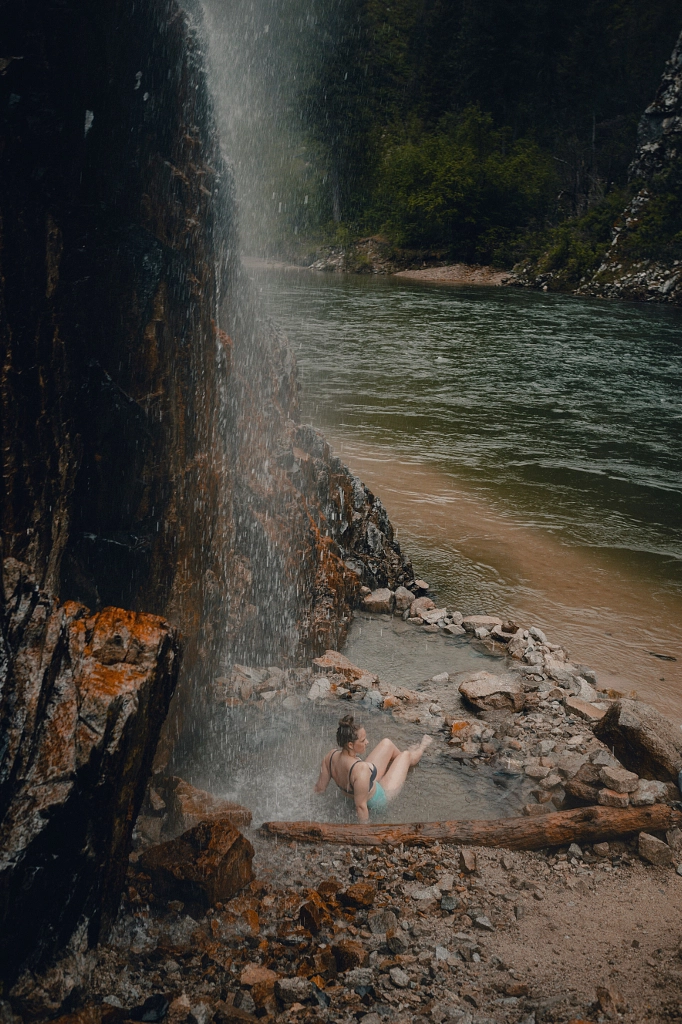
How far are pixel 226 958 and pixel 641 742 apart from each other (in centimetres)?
316

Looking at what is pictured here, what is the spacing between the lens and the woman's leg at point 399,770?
4984mm

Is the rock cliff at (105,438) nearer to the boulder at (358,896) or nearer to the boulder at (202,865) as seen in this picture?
the boulder at (202,865)

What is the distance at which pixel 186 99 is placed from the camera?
194 inches

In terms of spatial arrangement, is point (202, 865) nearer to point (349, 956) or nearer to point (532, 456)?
point (349, 956)

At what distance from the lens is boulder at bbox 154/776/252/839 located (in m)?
4.14

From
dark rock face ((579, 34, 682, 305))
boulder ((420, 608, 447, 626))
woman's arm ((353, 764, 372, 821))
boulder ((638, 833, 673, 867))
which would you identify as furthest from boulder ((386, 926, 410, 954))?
dark rock face ((579, 34, 682, 305))

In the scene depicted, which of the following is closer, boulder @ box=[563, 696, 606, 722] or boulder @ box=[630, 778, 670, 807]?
boulder @ box=[630, 778, 670, 807]

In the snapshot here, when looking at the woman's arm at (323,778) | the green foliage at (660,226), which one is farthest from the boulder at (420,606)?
the green foliage at (660,226)

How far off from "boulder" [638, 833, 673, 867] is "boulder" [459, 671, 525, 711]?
5.96 ft

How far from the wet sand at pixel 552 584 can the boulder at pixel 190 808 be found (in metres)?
4.00

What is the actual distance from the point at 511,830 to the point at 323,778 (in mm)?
1358

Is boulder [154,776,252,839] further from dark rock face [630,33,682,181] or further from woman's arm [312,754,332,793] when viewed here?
dark rock face [630,33,682,181]

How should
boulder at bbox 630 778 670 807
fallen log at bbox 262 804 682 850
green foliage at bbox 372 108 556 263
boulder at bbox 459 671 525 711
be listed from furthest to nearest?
1. green foliage at bbox 372 108 556 263
2. boulder at bbox 459 671 525 711
3. boulder at bbox 630 778 670 807
4. fallen log at bbox 262 804 682 850

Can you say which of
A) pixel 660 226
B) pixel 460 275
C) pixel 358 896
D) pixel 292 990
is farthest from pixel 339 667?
pixel 460 275
